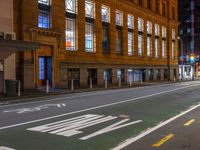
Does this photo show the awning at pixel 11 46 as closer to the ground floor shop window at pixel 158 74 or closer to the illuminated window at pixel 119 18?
the illuminated window at pixel 119 18

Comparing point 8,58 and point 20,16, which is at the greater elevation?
point 20,16

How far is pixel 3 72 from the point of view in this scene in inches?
897

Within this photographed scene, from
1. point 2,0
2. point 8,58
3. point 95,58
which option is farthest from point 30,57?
point 95,58

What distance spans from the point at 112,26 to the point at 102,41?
2953 mm

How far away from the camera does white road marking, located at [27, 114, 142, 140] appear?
8.34 meters

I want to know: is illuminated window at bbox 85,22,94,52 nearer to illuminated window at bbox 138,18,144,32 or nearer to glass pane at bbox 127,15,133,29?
glass pane at bbox 127,15,133,29

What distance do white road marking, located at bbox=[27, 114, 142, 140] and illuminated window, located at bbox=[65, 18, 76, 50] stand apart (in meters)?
20.4

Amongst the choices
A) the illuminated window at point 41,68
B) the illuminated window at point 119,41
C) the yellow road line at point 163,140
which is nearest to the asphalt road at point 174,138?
the yellow road line at point 163,140

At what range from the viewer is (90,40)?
113 ft

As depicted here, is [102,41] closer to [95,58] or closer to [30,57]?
[95,58]

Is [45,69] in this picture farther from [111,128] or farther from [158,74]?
[158,74]

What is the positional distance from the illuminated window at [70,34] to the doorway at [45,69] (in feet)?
9.65

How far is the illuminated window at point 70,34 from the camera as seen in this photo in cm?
3077

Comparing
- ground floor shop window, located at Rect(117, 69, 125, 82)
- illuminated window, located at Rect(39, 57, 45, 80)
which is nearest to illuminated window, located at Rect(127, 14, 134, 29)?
ground floor shop window, located at Rect(117, 69, 125, 82)
